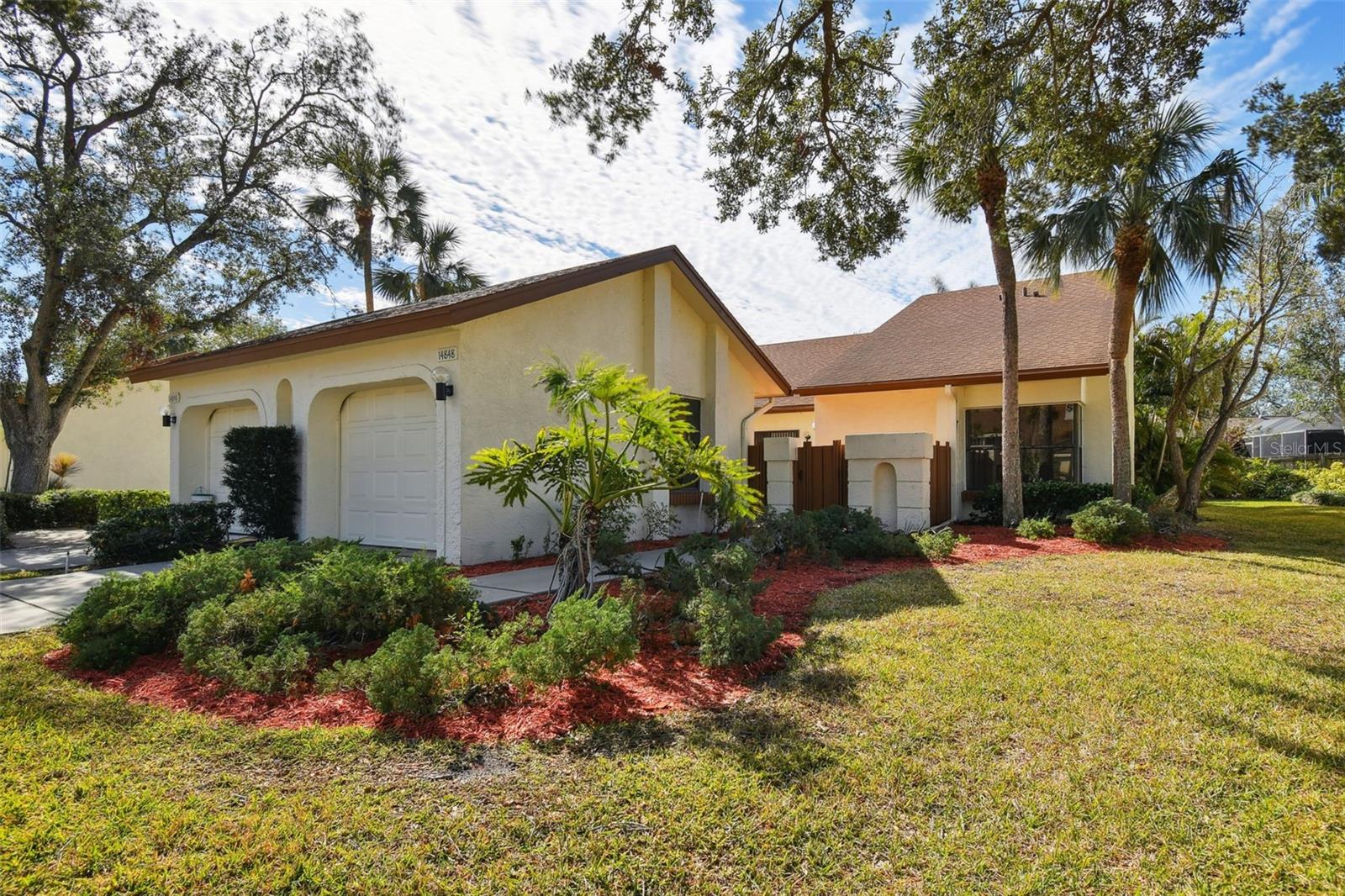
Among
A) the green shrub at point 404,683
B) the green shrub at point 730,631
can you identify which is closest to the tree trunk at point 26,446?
the green shrub at point 404,683

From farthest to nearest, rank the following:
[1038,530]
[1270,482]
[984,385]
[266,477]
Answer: [1270,482] → [984,385] → [1038,530] → [266,477]

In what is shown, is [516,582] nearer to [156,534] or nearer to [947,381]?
[156,534]

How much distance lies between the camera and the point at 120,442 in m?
23.0

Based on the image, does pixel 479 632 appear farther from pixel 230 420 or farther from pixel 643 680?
pixel 230 420

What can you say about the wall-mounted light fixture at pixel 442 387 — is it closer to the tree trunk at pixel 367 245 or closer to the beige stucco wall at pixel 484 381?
the beige stucco wall at pixel 484 381

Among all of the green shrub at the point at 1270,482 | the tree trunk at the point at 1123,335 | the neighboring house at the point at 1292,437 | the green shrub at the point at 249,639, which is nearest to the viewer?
the green shrub at the point at 249,639

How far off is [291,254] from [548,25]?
13779 millimetres

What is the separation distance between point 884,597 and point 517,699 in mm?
4091

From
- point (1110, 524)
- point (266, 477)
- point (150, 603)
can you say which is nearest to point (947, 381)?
point (1110, 524)

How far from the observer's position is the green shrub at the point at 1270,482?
23.4 meters

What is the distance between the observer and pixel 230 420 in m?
13.3

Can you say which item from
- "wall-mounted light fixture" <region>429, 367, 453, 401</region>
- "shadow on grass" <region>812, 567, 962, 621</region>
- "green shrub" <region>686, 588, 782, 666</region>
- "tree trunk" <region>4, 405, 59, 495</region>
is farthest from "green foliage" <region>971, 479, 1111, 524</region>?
"tree trunk" <region>4, 405, 59, 495</region>

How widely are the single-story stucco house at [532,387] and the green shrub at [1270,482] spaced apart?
550 inches

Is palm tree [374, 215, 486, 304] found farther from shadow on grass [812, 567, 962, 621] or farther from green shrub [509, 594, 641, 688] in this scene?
green shrub [509, 594, 641, 688]
